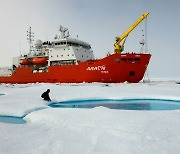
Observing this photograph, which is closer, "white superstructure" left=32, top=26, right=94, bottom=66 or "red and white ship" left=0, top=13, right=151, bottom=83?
"red and white ship" left=0, top=13, right=151, bottom=83

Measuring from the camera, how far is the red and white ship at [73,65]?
2323 centimetres

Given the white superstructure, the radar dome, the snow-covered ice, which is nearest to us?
the snow-covered ice

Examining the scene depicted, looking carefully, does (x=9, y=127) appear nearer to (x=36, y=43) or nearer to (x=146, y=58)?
(x=146, y=58)

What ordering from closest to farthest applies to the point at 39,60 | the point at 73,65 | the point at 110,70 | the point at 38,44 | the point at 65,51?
the point at 110,70, the point at 73,65, the point at 65,51, the point at 39,60, the point at 38,44

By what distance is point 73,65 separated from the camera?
24.9 m

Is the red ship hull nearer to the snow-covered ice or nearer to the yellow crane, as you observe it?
the yellow crane

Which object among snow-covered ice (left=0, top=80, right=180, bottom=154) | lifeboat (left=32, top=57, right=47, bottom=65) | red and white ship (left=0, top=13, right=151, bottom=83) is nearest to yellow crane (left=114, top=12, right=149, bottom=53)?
red and white ship (left=0, top=13, right=151, bottom=83)

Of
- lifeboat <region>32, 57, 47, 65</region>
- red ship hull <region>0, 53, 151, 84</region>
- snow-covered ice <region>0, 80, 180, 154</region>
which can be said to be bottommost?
snow-covered ice <region>0, 80, 180, 154</region>

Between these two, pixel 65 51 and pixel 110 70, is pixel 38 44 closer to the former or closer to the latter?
pixel 65 51

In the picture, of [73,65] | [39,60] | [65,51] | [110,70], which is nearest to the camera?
[110,70]

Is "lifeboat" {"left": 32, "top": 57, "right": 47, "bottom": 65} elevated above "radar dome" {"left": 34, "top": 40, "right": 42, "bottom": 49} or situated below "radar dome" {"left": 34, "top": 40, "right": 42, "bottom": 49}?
below

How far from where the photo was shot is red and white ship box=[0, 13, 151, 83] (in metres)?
23.2

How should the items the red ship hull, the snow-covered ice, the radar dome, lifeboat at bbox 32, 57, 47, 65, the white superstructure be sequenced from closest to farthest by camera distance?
the snow-covered ice
the red ship hull
the white superstructure
lifeboat at bbox 32, 57, 47, 65
the radar dome

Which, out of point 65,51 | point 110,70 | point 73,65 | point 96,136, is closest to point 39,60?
point 65,51
